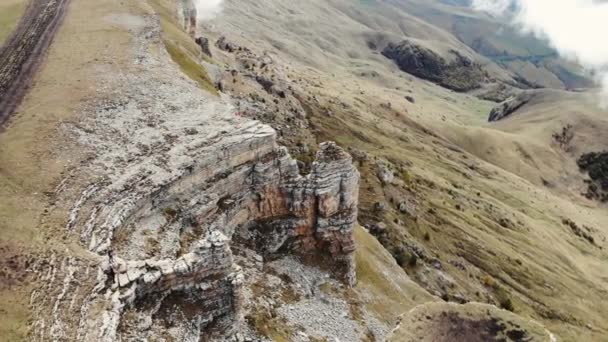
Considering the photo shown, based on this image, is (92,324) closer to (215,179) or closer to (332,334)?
(215,179)

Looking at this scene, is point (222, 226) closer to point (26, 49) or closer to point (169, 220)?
point (169, 220)

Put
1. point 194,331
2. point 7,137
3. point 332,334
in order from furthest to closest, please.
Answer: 1. point 332,334
2. point 7,137
3. point 194,331

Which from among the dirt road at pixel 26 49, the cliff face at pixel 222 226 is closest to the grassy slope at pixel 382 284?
the cliff face at pixel 222 226

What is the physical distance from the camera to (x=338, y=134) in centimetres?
19400

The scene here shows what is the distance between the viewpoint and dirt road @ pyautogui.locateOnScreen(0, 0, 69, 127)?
61.9 metres

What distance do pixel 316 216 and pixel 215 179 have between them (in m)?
15.3

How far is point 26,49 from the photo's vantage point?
79.8 m

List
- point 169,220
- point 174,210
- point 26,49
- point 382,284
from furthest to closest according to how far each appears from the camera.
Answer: point 26,49
point 382,284
point 174,210
point 169,220

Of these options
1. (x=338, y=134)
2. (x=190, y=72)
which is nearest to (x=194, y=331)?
(x=190, y=72)

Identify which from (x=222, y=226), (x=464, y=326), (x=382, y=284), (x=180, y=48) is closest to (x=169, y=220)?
(x=222, y=226)

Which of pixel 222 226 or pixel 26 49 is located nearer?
pixel 222 226

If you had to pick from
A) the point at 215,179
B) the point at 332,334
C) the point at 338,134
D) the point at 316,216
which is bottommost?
the point at 338,134

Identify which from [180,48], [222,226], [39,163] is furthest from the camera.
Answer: [180,48]

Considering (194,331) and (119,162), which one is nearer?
(194,331)
